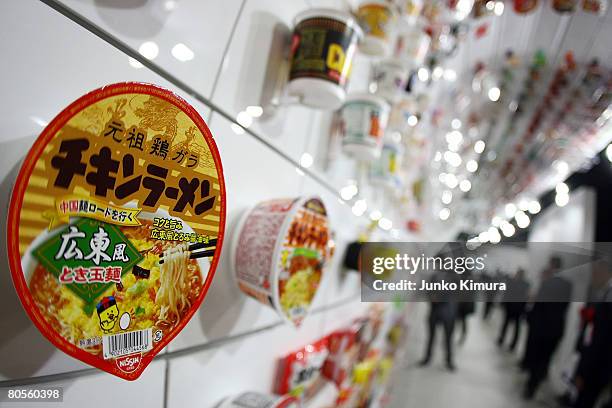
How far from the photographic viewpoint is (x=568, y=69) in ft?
7.59

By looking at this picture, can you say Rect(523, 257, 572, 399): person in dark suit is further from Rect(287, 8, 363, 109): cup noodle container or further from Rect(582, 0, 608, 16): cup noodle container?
Rect(287, 8, 363, 109): cup noodle container

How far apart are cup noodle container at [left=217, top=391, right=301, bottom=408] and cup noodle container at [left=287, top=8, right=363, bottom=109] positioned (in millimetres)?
645

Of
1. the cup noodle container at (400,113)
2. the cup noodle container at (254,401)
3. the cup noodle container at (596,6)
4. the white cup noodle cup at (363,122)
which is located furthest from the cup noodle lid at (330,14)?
the cup noodle container at (596,6)

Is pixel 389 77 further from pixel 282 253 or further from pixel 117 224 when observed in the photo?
pixel 117 224

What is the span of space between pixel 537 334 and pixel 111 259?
4.22 meters

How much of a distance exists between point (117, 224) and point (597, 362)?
4.09 meters

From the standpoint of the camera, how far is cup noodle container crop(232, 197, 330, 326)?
0.60 meters

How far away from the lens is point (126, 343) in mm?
364

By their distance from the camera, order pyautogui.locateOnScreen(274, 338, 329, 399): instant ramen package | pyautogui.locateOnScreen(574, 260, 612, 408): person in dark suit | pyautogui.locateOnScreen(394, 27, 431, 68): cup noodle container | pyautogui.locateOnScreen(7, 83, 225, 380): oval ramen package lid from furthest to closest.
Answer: pyautogui.locateOnScreen(574, 260, 612, 408): person in dark suit
pyautogui.locateOnScreen(394, 27, 431, 68): cup noodle container
pyautogui.locateOnScreen(274, 338, 329, 399): instant ramen package
pyautogui.locateOnScreen(7, 83, 225, 380): oval ramen package lid

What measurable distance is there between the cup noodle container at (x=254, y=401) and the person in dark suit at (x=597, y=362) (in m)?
3.41

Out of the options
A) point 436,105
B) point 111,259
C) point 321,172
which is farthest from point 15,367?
point 436,105

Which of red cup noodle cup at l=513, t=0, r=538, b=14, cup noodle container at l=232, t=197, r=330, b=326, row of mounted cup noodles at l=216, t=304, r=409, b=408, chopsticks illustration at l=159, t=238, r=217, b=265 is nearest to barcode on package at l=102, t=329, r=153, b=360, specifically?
chopsticks illustration at l=159, t=238, r=217, b=265

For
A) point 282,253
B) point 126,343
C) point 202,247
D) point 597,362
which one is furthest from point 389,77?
point 597,362

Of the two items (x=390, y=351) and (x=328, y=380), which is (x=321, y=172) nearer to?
(x=328, y=380)
